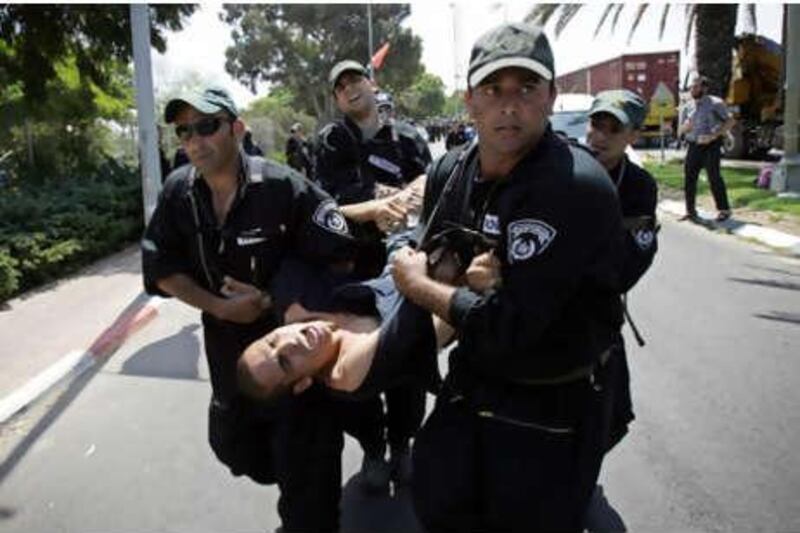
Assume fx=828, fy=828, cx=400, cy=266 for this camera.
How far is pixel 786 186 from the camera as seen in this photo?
13516 mm

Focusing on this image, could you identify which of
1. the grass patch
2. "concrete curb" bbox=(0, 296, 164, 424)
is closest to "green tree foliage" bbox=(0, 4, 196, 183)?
"concrete curb" bbox=(0, 296, 164, 424)

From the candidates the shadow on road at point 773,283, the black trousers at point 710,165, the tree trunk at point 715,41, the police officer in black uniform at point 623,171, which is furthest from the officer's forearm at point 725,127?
the police officer in black uniform at point 623,171

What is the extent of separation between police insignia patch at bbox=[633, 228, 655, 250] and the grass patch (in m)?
8.15

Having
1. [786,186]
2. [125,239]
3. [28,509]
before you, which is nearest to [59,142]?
[125,239]

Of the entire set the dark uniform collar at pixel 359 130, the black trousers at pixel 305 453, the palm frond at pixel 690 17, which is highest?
the palm frond at pixel 690 17

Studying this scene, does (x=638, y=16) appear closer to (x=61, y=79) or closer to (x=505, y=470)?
(x=61, y=79)

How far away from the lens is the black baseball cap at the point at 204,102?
286 cm

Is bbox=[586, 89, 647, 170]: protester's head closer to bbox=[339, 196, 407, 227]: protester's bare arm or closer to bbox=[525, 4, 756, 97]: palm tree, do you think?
bbox=[339, 196, 407, 227]: protester's bare arm

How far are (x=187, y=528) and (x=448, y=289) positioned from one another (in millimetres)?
2189

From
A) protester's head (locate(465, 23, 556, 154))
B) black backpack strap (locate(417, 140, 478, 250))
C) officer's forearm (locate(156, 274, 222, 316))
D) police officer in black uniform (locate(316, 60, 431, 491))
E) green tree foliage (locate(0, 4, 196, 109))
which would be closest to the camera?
protester's head (locate(465, 23, 556, 154))

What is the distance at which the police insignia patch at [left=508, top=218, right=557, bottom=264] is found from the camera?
6.17ft

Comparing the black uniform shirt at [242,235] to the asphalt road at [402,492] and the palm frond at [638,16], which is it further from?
the palm frond at [638,16]

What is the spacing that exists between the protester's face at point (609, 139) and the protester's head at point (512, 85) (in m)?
1.29

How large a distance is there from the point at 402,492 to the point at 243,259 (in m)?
1.47
